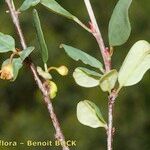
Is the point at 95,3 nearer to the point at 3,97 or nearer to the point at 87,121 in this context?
the point at 3,97

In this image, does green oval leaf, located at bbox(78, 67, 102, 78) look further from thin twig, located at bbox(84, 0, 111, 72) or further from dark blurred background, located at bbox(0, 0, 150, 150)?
dark blurred background, located at bbox(0, 0, 150, 150)

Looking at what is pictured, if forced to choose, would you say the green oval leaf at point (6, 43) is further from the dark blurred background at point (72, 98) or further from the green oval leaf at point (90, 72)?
the dark blurred background at point (72, 98)

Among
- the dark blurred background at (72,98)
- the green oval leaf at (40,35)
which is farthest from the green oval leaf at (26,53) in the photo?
the dark blurred background at (72,98)

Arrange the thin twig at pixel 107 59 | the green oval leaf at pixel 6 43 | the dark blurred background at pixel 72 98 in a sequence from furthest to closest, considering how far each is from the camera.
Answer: the dark blurred background at pixel 72 98 < the green oval leaf at pixel 6 43 < the thin twig at pixel 107 59

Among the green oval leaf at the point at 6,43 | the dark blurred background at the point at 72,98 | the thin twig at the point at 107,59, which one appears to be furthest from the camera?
the dark blurred background at the point at 72,98

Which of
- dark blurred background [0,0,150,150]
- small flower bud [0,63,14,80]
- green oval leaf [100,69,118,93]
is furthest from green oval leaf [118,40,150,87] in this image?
dark blurred background [0,0,150,150]

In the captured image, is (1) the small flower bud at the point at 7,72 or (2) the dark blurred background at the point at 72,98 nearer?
(1) the small flower bud at the point at 7,72

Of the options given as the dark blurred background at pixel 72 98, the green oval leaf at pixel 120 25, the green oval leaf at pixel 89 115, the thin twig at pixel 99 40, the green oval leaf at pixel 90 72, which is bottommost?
the green oval leaf at pixel 89 115
